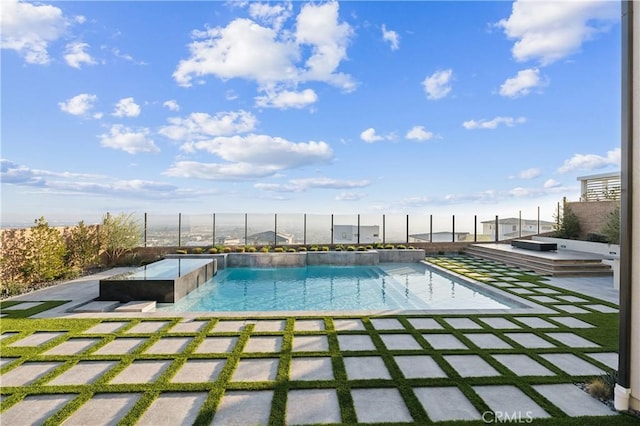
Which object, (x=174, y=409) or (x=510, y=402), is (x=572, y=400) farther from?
(x=174, y=409)

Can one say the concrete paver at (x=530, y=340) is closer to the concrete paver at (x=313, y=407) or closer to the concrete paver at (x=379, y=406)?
the concrete paver at (x=379, y=406)

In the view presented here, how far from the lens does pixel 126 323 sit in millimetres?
5250

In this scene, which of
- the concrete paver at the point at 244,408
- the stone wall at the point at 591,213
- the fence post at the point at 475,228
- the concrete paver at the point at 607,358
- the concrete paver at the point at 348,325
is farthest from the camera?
the fence post at the point at 475,228

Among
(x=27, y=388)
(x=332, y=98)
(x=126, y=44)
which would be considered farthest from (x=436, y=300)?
(x=126, y=44)

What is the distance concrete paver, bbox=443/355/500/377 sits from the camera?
3.44 meters

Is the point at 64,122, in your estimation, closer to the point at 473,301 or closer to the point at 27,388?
the point at 27,388

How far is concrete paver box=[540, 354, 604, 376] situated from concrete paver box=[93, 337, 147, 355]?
17.8 ft

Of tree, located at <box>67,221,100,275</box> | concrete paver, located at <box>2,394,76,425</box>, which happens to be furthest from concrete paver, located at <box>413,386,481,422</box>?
tree, located at <box>67,221,100,275</box>

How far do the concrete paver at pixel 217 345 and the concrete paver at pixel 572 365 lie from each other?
13.4 feet

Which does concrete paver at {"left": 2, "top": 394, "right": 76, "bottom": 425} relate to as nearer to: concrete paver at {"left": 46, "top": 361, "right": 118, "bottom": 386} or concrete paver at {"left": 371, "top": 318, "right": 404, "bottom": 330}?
concrete paver at {"left": 46, "top": 361, "right": 118, "bottom": 386}

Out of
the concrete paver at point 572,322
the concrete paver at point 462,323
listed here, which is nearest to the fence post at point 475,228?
the concrete paver at point 572,322

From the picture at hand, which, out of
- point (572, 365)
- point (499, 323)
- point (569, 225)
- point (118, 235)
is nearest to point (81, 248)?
point (118, 235)

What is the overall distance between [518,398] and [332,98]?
12.2 meters

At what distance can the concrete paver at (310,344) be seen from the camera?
4102 millimetres
